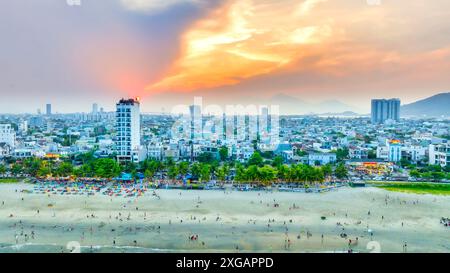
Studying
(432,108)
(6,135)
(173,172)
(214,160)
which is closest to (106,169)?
(173,172)

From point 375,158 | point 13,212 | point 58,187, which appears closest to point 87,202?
point 13,212

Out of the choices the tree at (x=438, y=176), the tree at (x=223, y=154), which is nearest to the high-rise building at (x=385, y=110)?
the tree at (x=223, y=154)

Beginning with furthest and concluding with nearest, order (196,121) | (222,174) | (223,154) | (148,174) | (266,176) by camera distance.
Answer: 1. (196,121)
2. (223,154)
3. (148,174)
4. (222,174)
5. (266,176)

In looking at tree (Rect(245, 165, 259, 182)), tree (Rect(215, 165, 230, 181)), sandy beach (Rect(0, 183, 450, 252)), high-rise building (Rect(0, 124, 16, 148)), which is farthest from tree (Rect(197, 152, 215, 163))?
high-rise building (Rect(0, 124, 16, 148))

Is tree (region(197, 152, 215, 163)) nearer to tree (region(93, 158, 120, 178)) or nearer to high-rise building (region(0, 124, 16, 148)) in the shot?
tree (region(93, 158, 120, 178))

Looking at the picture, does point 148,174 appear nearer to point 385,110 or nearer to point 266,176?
point 266,176
